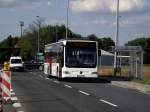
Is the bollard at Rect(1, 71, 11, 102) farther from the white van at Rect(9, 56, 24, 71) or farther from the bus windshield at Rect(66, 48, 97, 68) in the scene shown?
the white van at Rect(9, 56, 24, 71)

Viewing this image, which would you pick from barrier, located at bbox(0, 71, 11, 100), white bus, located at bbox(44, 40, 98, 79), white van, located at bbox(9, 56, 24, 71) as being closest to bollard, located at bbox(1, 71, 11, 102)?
barrier, located at bbox(0, 71, 11, 100)

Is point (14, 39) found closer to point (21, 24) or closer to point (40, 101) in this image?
point (21, 24)

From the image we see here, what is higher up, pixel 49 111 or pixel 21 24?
pixel 21 24

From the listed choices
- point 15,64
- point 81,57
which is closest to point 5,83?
point 81,57

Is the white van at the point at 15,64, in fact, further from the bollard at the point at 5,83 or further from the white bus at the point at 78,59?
the bollard at the point at 5,83

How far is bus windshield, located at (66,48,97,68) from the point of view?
38469 millimetres

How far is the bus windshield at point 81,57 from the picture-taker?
38469 millimetres

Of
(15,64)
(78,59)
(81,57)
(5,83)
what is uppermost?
(81,57)

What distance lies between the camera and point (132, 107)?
18984 millimetres

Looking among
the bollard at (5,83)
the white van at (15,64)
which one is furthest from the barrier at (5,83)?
the white van at (15,64)

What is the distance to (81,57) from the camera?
1522 inches

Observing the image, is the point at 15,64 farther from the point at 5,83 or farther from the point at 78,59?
the point at 5,83

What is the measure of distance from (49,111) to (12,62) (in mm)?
54688

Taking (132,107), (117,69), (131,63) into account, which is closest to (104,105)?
(132,107)
